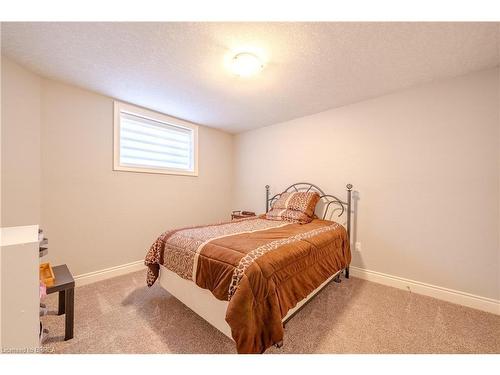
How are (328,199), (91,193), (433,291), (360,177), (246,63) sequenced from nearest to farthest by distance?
(246,63)
(433,291)
(91,193)
(360,177)
(328,199)

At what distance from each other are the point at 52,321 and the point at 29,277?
1.02 meters

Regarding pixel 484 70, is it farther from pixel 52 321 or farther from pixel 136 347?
pixel 52 321

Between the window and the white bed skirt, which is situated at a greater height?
the window

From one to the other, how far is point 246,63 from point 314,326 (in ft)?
7.33

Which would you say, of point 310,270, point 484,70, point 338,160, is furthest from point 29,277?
point 484,70

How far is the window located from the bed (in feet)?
4.70

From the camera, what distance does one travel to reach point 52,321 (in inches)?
63.6

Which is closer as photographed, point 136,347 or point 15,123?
point 136,347

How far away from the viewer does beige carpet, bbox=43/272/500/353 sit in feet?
4.56

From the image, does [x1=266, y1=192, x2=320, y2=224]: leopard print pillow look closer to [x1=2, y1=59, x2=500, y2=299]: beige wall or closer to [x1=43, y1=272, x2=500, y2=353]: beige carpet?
[x1=2, y1=59, x2=500, y2=299]: beige wall

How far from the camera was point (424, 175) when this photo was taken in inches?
85.9

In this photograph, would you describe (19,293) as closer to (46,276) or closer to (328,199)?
(46,276)

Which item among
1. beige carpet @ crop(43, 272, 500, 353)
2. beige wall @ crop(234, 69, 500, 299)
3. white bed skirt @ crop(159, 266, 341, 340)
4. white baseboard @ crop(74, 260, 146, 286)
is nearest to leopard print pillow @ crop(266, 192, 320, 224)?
beige wall @ crop(234, 69, 500, 299)

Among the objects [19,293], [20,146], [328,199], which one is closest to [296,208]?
[328,199]
